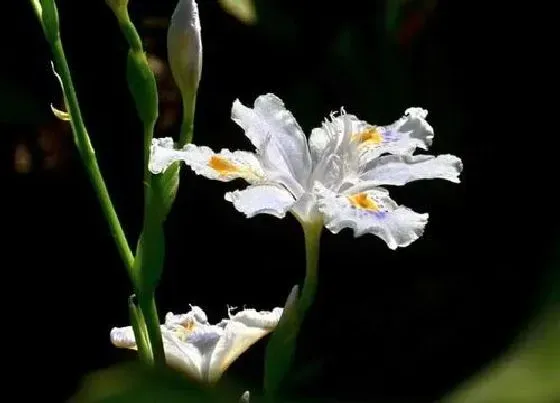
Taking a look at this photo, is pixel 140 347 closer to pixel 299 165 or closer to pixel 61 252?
pixel 299 165

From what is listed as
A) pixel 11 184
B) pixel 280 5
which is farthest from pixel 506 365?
pixel 11 184

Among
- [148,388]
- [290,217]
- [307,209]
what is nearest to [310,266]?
[307,209]

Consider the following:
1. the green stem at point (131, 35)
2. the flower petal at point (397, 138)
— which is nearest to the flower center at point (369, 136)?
the flower petal at point (397, 138)

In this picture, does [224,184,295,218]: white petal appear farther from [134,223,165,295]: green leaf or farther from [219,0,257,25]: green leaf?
[219,0,257,25]: green leaf

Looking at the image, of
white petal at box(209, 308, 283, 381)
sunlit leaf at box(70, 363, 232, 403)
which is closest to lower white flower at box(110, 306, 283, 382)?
white petal at box(209, 308, 283, 381)

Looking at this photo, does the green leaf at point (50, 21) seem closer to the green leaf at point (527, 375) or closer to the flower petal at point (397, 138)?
the flower petal at point (397, 138)

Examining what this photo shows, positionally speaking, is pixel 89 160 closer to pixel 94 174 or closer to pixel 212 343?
pixel 94 174
